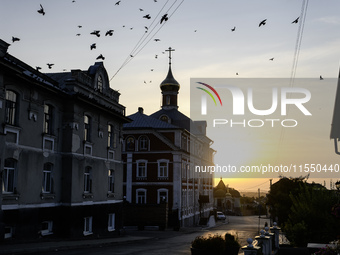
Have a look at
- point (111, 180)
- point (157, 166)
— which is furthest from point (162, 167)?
point (111, 180)

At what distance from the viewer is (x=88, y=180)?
27.9m

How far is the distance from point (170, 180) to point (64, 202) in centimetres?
2476

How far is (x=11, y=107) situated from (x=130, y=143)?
2973cm

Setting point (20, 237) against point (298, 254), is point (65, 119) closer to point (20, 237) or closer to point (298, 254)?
point (20, 237)

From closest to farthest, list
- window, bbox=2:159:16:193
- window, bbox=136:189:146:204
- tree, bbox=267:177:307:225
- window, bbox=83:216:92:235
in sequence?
window, bbox=2:159:16:193, window, bbox=83:216:92:235, tree, bbox=267:177:307:225, window, bbox=136:189:146:204

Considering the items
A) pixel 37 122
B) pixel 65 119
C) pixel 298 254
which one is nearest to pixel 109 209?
pixel 65 119

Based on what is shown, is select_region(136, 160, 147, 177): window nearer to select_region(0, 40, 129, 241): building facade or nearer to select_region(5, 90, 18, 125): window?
select_region(0, 40, 129, 241): building facade

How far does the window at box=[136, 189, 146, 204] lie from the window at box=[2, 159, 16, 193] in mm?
28936

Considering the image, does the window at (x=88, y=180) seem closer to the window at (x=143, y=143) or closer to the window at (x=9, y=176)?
the window at (x=9, y=176)

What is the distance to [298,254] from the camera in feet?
54.4

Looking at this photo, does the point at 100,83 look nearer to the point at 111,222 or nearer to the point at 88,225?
the point at 88,225

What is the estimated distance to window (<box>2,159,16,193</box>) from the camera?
20.2 m

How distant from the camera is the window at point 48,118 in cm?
2383

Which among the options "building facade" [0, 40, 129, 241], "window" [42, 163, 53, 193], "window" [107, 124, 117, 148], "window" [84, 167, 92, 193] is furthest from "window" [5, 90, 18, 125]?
"window" [107, 124, 117, 148]
